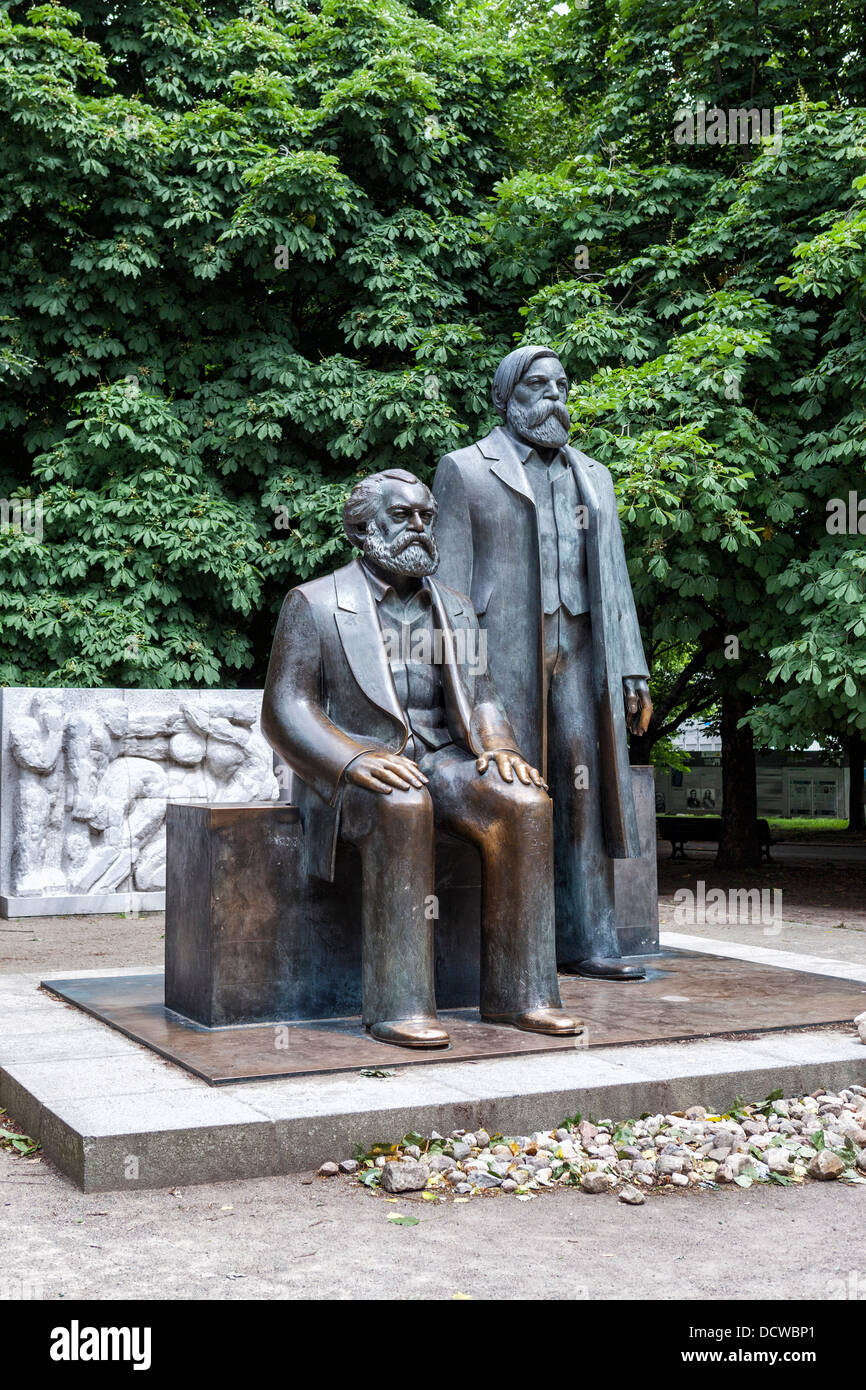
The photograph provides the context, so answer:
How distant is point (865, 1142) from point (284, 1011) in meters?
2.19

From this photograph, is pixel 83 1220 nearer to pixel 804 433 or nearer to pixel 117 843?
pixel 117 843

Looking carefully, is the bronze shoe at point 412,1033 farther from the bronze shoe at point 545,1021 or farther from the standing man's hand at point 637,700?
the standing man's hand at point 637,700

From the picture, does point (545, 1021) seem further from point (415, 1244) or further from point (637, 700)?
point (637, 700)

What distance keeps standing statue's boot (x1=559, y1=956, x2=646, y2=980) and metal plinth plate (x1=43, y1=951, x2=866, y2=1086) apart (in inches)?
2.7

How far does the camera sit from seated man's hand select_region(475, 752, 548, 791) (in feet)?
17.8

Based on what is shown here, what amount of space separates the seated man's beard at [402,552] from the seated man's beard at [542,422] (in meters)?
1.16

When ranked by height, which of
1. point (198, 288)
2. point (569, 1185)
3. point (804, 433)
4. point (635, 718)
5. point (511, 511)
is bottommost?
point (569, 1185)

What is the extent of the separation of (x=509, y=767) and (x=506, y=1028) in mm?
979

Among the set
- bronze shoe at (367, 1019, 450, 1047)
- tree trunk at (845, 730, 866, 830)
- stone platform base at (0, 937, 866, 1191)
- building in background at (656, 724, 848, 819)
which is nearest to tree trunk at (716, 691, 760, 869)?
tree trunk at (845, 730, 866, 830)

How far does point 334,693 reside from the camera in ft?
18.3

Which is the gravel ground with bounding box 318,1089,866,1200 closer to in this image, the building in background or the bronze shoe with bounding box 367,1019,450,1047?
the bronze shoe with bounding box 367,1019,450,1047

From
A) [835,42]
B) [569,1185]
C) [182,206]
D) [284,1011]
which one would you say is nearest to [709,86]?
[835,42]

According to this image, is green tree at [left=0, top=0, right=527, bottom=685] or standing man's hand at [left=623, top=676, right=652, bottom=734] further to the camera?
green tree at [left=0, top=0, right=527, bottom=685]

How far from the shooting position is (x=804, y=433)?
13375mm
